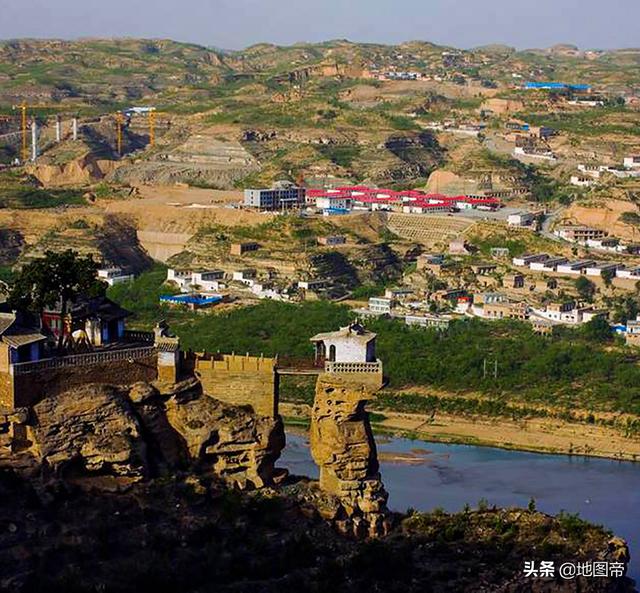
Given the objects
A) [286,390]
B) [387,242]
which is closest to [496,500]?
[286,390]

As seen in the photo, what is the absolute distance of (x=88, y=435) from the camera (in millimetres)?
18984

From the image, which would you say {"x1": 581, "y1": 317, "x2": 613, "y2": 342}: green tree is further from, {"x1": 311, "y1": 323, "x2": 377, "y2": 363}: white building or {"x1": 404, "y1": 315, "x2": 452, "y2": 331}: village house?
{"x1": 311, "y1": 323, "x2": 377, "y2": 363}: white building

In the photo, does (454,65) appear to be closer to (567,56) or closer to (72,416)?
(567,56)

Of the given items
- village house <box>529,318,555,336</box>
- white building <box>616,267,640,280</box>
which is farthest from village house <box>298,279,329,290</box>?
white building <box>616,267,640,280</box>

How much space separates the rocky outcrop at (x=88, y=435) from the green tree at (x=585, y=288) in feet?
91.2

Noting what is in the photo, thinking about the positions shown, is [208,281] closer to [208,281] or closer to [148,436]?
[208,281]

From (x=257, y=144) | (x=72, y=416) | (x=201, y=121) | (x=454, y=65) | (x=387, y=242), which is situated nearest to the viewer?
(x=72, y=416)

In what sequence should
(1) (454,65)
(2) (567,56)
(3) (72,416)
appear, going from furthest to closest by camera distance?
(2) (567,56) < (1) (454,65) < (3) (72,416)

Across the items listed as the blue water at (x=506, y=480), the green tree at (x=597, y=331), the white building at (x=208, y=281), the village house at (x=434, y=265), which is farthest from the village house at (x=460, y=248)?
the blue water at (x=506, y=480)

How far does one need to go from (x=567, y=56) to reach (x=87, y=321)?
4644 inches

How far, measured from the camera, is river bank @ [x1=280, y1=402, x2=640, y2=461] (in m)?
34.0

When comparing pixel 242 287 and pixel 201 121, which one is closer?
pixel 242 287

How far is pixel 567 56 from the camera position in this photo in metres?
135

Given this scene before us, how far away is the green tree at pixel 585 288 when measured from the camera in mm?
45656
